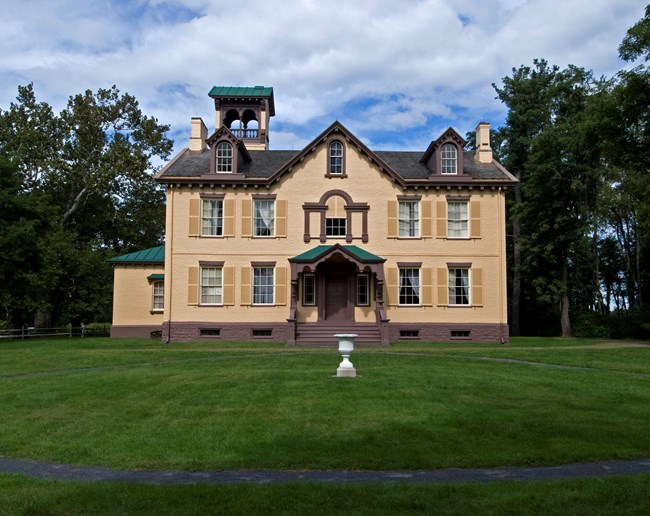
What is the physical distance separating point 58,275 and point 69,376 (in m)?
22.4

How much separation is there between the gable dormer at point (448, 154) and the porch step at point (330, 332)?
820 cm

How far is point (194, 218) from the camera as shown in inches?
1206

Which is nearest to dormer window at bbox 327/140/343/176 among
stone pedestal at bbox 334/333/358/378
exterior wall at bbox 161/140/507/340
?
exterior wall at bbox 161/140/507/340

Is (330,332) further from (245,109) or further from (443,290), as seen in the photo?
(245,109)


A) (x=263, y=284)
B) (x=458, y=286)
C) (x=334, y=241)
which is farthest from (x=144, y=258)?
(x=458, y=286)

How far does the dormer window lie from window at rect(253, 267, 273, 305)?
19.1 feet

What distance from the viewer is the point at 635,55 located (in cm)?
2825

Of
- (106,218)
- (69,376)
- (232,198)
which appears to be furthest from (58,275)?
(69,376)

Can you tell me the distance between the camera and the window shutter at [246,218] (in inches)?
1208

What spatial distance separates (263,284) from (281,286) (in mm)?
924

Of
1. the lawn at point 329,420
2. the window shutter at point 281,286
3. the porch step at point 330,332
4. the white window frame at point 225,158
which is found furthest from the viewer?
the white window frame at point 225,158

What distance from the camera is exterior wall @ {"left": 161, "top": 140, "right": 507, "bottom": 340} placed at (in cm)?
3050

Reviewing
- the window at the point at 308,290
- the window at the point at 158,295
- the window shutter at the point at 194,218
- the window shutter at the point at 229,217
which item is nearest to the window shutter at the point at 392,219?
the window at the point at 308,290

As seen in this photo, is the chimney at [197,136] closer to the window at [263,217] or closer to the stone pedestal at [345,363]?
the window at [263,217]
